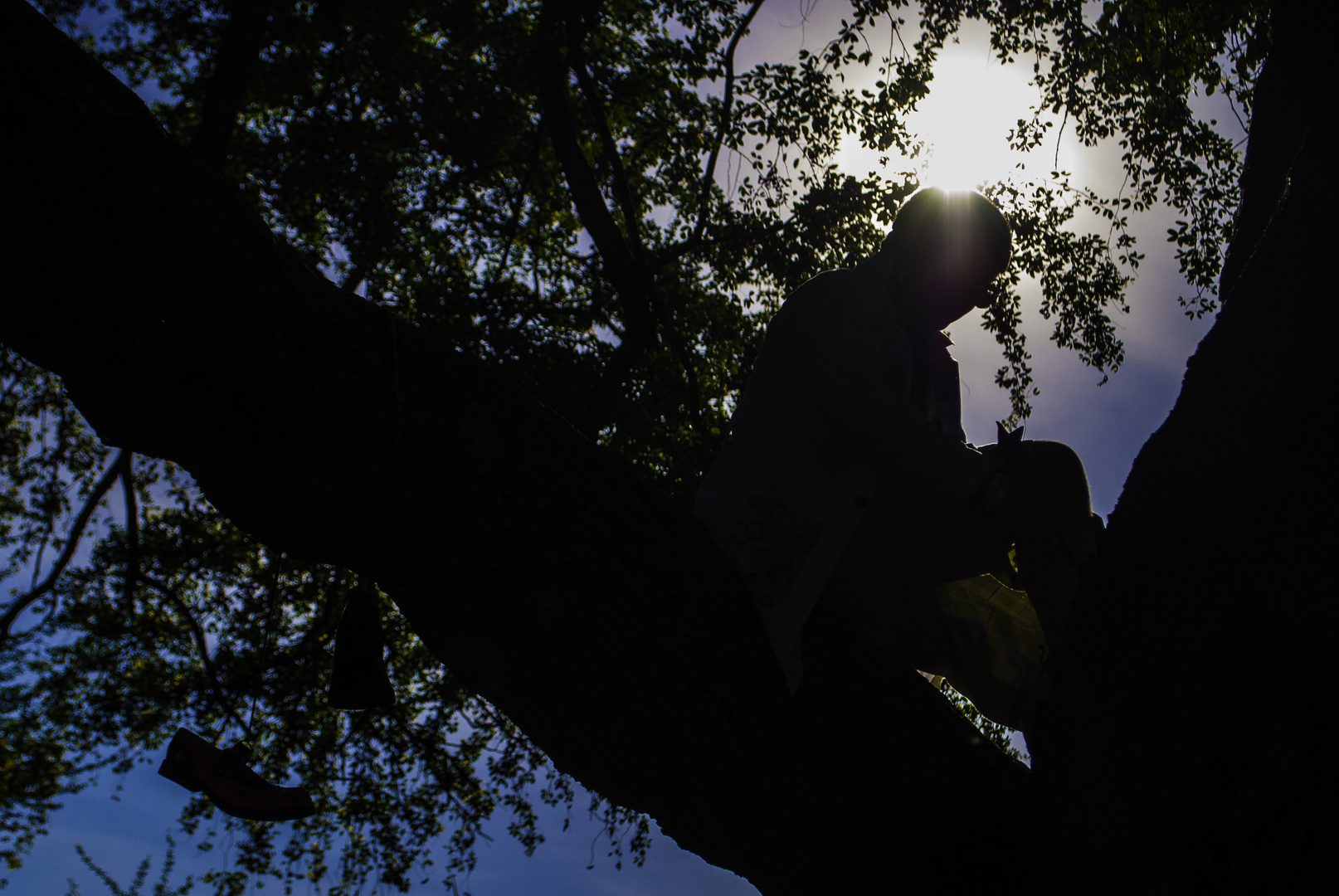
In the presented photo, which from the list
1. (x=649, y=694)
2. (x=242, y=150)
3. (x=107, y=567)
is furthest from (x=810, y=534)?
Answer: (x=107, y=567)

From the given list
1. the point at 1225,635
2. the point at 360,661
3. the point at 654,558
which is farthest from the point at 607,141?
the point at 1225,635

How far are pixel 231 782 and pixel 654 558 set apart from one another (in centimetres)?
113

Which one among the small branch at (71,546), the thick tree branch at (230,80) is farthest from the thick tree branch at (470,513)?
the small branch at (71,546)

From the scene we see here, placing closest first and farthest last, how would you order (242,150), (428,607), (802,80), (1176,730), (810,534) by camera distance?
(1176,730) → (428,607) → (810,534) → (802,80) → (242,150)

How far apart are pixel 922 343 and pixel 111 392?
7.61ft

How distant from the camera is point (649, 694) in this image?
189 cm

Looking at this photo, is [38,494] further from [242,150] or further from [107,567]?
[242,150]

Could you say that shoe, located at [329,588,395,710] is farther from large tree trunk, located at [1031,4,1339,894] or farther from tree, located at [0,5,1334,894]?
large tree trunk, located at [1031,4,1339,894]

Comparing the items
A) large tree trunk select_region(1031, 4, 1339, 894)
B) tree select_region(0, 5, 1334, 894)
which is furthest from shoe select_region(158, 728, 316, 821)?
large tree trunk select_region(1031, 4, 1339, 894)

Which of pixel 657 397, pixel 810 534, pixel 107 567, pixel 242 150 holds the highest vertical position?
pixel 242 150

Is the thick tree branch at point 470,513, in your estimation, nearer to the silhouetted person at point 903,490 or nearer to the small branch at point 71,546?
the silhouetted person at point 903,490

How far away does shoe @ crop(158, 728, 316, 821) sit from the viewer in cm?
185

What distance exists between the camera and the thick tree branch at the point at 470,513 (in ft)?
5.22

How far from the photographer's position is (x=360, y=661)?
187 cm
